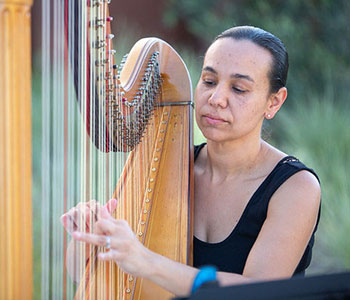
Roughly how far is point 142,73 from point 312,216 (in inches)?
30.5

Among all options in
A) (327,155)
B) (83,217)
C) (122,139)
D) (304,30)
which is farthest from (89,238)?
(304,30)

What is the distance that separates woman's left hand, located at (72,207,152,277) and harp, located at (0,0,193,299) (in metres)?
0.10

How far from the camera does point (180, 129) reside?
2.30 meters

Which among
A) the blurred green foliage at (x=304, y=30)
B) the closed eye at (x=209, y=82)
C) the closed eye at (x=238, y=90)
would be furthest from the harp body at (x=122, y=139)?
the blurred green foliage at (x=304, y=30)

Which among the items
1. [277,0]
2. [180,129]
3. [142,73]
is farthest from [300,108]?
[142,73]

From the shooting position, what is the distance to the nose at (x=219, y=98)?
194 centimetres

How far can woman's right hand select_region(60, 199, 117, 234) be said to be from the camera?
4.77 feet

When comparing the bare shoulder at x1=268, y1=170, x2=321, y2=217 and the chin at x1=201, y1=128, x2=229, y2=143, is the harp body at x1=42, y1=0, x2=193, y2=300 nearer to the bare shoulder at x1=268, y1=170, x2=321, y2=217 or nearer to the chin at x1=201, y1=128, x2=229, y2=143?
the chin at x1=201, y1=128, x2=229, y2=143

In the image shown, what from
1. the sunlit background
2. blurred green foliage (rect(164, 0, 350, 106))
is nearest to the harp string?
the sunlit background

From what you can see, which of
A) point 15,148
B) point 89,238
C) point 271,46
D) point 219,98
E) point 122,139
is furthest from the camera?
point 271,46

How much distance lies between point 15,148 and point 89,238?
37 cm

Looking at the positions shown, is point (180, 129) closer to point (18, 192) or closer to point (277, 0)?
point (18, 192)

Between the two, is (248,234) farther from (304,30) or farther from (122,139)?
(304,30)

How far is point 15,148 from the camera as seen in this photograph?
0.96 metres
